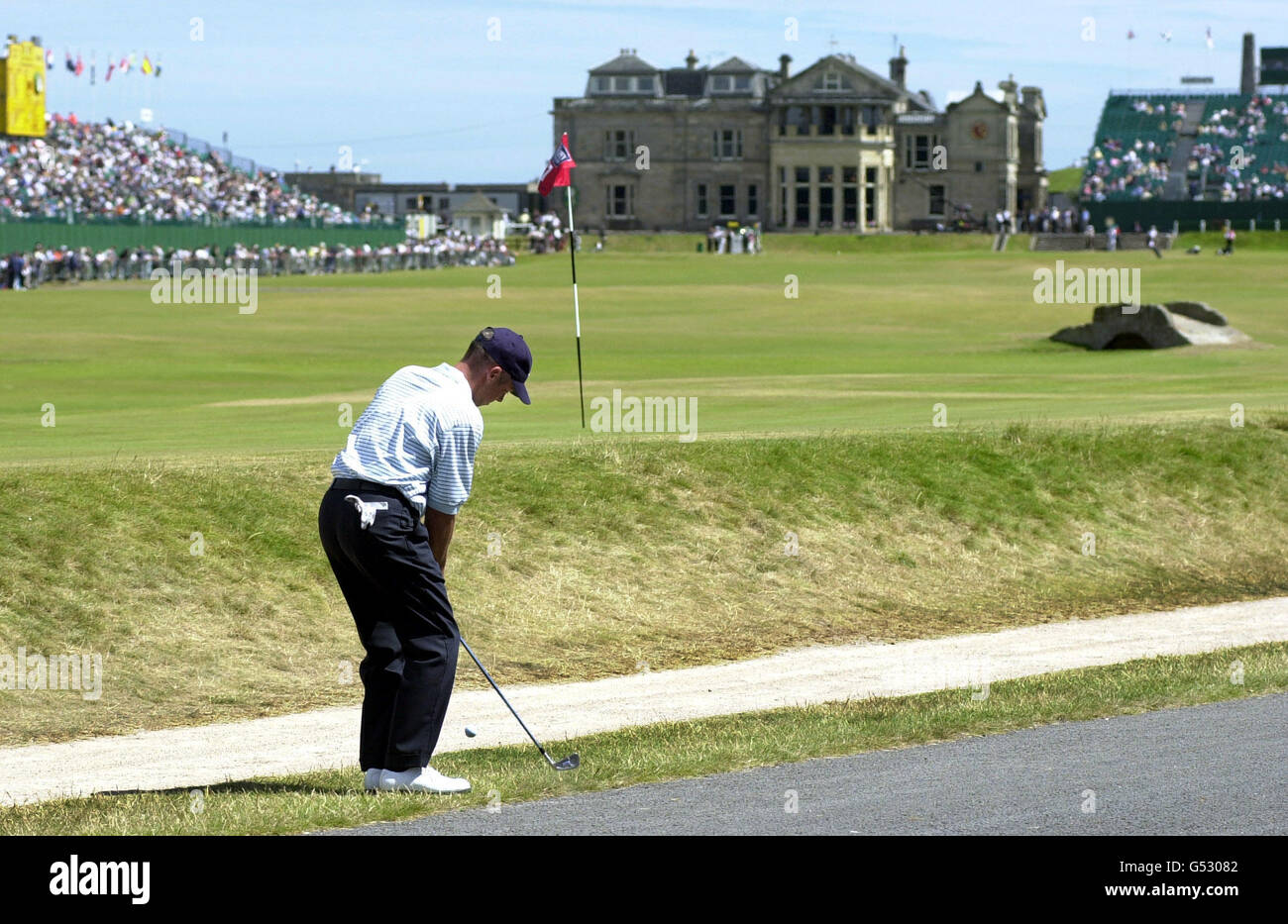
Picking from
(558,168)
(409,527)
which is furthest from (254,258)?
(409,527)

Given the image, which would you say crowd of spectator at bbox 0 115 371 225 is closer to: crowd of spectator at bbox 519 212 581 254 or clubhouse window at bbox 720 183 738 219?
crowd of spectator at bbox 519 212 581 254

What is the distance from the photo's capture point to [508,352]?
9.00 m

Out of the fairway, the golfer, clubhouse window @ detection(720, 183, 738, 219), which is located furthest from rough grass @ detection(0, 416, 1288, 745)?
clubhouse window @ detection(720, 183, 738, 219)

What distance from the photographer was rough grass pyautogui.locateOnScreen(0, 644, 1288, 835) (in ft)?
28.4

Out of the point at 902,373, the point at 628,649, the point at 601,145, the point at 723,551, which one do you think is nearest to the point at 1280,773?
the point at 628,649

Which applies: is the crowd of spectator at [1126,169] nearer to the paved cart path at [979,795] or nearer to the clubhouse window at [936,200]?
the clubhouse window at [936,200]

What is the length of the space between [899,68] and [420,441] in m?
142

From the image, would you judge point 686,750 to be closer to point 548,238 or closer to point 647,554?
point 647,554

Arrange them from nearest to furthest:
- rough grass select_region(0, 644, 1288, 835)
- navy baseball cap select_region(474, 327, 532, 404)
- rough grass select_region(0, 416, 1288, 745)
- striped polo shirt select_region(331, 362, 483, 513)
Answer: rough grass select_region(0, 644, 1288, 835) < striped polo shirt select_region(331, 362, 483, 513) < navy baseball cap select_region(474, 327, 532, 404) < rough grass select_region(0, 416, 1288, 745)

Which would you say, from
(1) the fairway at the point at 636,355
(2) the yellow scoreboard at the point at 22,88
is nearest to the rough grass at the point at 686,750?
(1) the fairway at the point at 636,355

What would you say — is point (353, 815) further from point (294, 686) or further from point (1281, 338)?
point (1281, 338)

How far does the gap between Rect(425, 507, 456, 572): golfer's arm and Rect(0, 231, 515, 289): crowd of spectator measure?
221 ft

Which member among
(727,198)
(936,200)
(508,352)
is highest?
(508,352)

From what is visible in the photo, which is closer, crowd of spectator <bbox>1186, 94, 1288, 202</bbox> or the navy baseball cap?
the navy baseball cap
